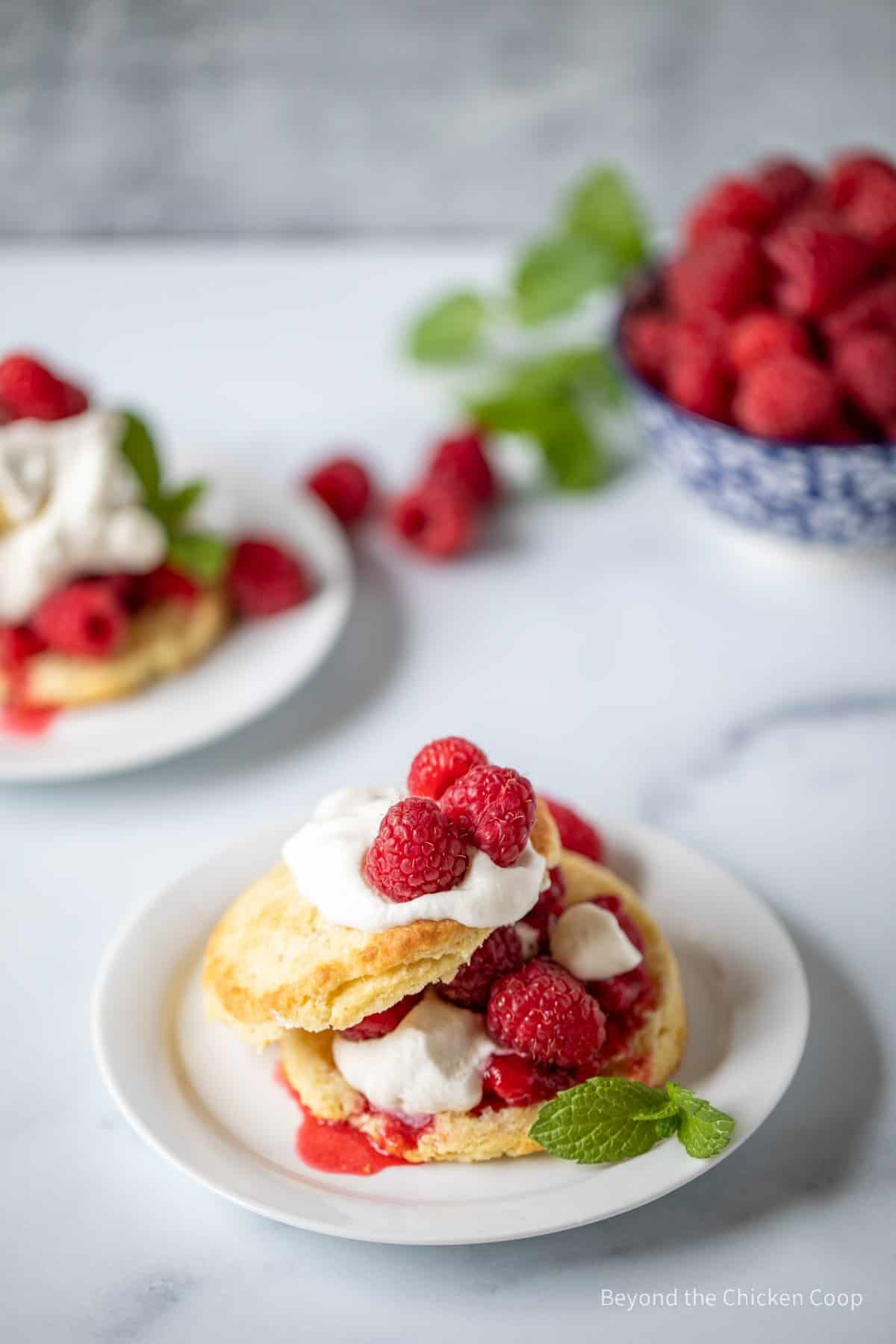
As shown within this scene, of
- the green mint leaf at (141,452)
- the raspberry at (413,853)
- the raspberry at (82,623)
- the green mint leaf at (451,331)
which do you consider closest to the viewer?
the raspberry at (413,853)

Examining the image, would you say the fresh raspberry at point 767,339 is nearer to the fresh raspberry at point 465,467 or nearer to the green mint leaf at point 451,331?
the fresh raspberry at point 465,467

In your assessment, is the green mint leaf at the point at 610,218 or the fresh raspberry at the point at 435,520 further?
the green mint leaf at the point at 610,218

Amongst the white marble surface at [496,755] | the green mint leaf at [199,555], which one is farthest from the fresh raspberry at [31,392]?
the white marble surface at [496,755]

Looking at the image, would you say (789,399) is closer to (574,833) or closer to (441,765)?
(574,833)

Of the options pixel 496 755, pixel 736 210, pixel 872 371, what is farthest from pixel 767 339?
pixel 496 755

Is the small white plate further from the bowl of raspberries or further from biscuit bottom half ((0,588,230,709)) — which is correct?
the bowl of raspberries
